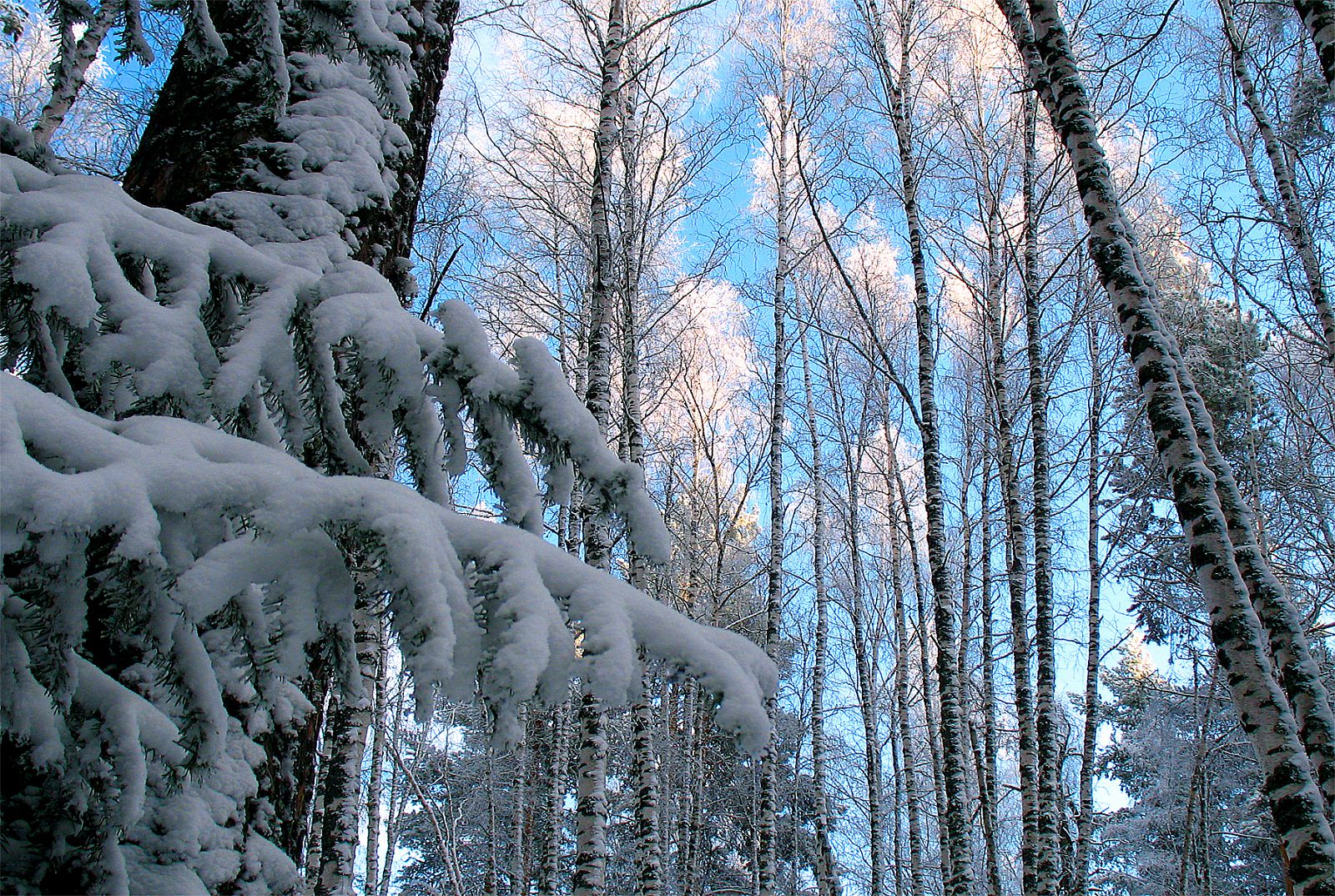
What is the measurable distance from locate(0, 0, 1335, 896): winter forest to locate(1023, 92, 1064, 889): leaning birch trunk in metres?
0.04

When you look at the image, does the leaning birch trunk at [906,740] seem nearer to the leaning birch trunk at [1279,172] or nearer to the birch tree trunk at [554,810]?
the birch tree trunk at [554,810]

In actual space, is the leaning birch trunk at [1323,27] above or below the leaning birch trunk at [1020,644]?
above

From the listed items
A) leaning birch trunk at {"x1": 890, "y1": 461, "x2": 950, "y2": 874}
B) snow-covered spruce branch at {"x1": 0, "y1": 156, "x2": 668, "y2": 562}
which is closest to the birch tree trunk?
leaning birch trunk at {"x1": 890, "y1": 461, "x2": 950, "y2": 874}

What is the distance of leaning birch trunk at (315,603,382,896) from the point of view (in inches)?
153

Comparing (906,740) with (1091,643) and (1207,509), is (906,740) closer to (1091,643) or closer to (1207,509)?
(1091,643)

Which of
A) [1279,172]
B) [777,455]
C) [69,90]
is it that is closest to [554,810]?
[777,455]

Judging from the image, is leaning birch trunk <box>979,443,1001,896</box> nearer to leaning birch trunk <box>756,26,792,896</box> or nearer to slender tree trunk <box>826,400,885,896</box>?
slender tree trunk <box>826,400,885,896</box>

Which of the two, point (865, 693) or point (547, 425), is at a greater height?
point (865, 693)

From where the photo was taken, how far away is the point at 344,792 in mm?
4102

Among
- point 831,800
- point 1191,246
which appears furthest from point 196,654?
point 831,800

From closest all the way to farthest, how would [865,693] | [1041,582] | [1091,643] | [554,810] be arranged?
[1041,582]
[554,810]
[1091,643]
[865,693]

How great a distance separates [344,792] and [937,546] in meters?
4.48

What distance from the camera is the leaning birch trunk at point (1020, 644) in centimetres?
630

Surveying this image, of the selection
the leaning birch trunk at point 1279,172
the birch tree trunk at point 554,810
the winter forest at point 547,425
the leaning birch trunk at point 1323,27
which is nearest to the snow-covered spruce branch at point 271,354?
the winter forest at point 547,425
